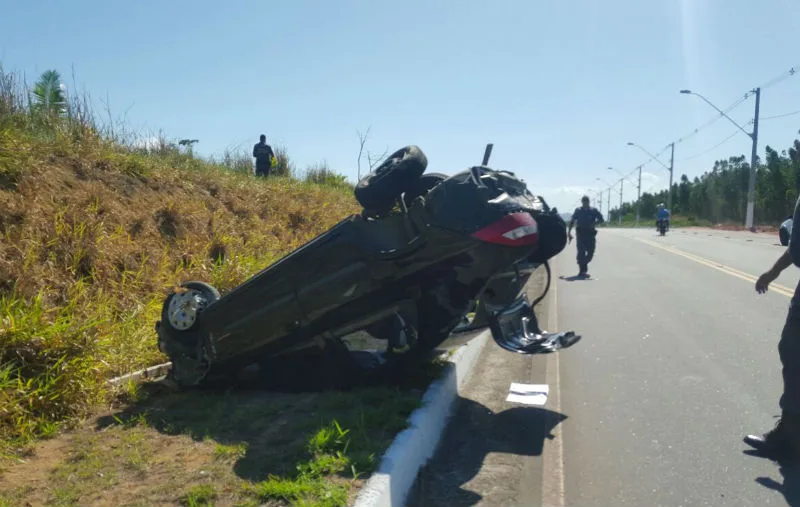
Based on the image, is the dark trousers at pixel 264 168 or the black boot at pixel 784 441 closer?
the black boot at pixel 784 441

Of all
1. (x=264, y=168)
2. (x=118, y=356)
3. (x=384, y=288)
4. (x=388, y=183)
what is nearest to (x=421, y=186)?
(x=388, y=183)

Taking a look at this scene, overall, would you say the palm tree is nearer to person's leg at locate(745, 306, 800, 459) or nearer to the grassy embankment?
the grassy embankment

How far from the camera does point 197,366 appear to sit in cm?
530

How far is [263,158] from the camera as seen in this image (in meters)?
16.2

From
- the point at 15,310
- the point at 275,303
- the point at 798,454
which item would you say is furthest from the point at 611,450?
the point at 15,310

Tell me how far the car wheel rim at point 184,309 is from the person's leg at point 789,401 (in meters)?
3.96

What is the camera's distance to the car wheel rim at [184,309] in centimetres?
539

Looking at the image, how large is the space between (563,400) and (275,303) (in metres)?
2.51

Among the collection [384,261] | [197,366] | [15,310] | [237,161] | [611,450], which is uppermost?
[237,161]

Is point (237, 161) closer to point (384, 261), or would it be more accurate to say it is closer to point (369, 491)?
point (384, 261)

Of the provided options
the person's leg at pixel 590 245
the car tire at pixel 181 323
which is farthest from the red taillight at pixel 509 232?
the person's leg at pixel 590 245

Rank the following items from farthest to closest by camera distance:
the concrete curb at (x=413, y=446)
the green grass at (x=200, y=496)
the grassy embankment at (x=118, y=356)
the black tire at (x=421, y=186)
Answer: the black tire at (x=421, y=186), the grassy embankment at (x=118, y=356), the concrete curb at (x=413, y=446), the green grass at (x=200, y=496)

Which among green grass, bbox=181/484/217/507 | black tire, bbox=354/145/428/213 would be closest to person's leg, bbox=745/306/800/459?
black tire, bbox=354/145/428/213

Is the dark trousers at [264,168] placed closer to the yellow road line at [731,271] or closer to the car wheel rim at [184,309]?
the yellow road line at [731,271]
